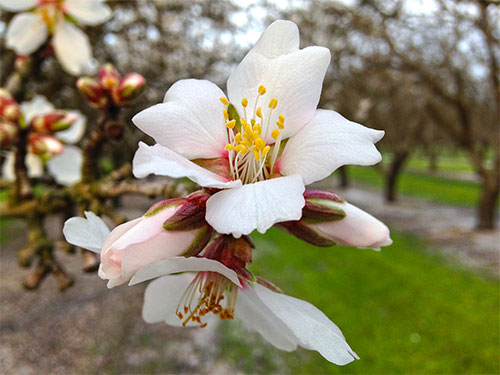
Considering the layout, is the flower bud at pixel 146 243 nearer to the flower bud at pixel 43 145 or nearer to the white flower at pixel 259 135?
the white flower at pixel 259 135

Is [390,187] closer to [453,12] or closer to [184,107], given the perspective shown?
[453,12]

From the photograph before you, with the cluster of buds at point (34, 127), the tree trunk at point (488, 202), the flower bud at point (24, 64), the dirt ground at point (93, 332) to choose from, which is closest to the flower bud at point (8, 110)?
the cluster of buds at point (34, 127)

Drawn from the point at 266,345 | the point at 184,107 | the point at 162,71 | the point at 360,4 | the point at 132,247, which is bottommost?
the point at 266,345

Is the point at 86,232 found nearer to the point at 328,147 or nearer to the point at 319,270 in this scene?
the point at 328,147

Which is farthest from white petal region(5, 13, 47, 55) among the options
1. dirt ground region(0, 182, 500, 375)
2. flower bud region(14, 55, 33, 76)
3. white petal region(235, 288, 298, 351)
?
dirt ground region(0, 182, 500, 375)

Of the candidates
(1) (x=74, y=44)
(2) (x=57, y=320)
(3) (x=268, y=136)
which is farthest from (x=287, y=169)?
(2) (x=57, y=320)

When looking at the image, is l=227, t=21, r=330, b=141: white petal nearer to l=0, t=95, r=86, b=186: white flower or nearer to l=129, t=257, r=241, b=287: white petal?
l=129, t=257, r=241, b=287: white petal

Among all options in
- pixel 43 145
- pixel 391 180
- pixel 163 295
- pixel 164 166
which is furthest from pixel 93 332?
pixel 391 180
